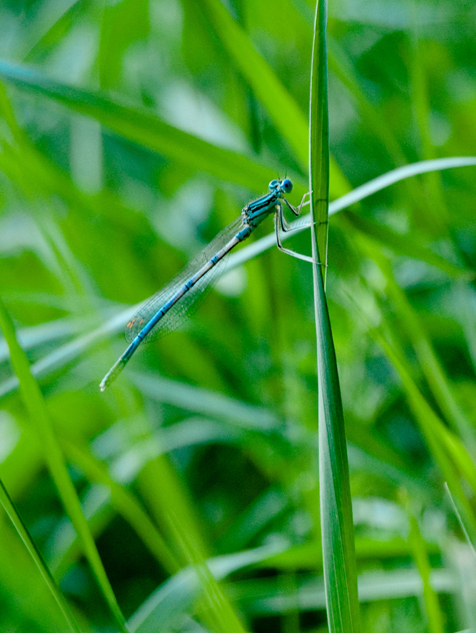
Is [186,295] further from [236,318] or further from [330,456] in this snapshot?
[330,456]

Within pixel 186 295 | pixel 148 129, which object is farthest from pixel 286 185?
pixel 186 295

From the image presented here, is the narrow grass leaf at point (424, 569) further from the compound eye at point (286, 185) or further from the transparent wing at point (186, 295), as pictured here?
the transparent wing at point (186, 295)

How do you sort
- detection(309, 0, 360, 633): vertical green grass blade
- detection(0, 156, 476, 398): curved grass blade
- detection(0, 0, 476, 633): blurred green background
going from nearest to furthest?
1. detection(309, 0, 360, 633): vertical green grass blade
2. detection(0, 156, 476, 398): curved grass blade
3. detection(0, 0, 476, 633): blurred green background

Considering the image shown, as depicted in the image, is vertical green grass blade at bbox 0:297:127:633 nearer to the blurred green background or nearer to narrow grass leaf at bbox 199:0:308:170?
the blurred green background

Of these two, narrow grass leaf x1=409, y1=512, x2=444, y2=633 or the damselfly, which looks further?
the damselfly

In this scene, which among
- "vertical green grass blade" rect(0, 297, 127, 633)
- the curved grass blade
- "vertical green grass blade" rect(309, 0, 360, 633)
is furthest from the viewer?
the curved grass blade

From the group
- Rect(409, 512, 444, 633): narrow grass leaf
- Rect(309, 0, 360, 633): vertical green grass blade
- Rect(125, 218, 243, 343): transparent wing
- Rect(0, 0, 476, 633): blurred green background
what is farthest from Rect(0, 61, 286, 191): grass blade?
Rect(409, 512, 444, 633): narrow grass leaf

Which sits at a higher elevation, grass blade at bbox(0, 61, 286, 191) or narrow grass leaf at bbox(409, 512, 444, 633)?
grass blade at bbox(0, 61, 286, 191)
